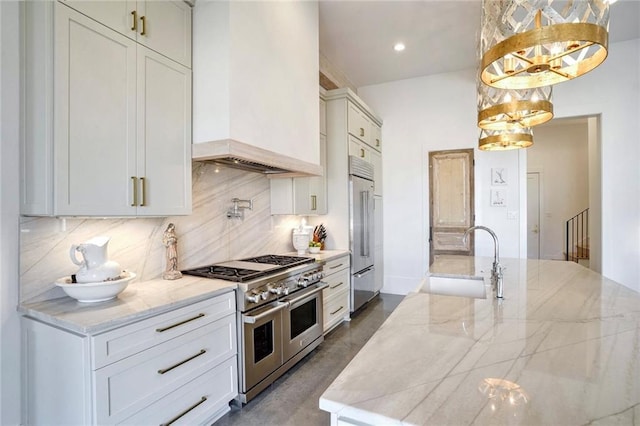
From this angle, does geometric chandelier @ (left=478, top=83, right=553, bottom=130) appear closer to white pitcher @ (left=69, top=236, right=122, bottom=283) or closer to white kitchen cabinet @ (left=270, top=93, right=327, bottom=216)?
white kitchen cabinet @ (left=270, top=93, right=327, bottom=216)

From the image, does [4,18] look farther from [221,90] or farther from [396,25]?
[396,25]

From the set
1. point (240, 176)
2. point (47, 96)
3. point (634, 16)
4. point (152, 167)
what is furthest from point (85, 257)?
point (634, 16)

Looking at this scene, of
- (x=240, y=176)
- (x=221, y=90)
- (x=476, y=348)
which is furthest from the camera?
(x=240, y=176)

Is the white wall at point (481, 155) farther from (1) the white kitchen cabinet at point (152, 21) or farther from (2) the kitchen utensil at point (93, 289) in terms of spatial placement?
(2) the kitchen utensil at point (93, 289)

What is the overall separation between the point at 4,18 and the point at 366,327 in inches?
146

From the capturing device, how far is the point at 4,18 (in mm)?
1531

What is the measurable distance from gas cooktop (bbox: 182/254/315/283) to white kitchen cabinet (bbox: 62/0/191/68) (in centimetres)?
145

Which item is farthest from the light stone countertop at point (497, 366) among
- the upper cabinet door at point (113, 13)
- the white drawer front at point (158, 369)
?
the upper cabinet door at point (113, 13)

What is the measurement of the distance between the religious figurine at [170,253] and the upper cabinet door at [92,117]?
41 centimetres

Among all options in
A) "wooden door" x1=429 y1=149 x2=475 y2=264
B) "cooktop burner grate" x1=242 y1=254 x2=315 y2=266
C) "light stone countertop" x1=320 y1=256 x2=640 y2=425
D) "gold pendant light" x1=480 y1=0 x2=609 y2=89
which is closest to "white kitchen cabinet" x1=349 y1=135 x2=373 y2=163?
"wooden door" x1=429 y1=149 x2=475 y2=264

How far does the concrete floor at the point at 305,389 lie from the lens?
6.64 feet

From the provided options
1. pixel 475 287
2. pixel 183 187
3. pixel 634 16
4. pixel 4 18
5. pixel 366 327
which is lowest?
pixel 366 327

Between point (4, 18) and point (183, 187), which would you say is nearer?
point (4, 18)

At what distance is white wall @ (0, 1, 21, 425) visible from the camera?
1542 mm
